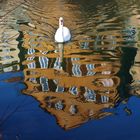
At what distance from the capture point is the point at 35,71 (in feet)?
50.0

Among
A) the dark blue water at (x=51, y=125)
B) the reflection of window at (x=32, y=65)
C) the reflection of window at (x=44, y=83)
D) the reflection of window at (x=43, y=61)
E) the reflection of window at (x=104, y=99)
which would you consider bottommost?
the dark blue water at (x=51, y=125)

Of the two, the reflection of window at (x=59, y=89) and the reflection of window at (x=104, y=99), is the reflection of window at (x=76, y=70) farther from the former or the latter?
the reflection of window at (x=104, y=99)

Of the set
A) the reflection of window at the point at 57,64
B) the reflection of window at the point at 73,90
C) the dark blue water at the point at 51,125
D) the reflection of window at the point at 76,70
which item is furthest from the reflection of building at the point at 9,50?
the dark blue water at the point at 51,125

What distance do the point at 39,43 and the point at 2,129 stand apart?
7.88m

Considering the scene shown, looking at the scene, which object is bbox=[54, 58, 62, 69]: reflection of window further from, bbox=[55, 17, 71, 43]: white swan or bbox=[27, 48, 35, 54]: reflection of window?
bbox=[55, 17, 71, 43]: white swan

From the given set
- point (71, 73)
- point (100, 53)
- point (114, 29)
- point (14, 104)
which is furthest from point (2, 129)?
point (114, 29)

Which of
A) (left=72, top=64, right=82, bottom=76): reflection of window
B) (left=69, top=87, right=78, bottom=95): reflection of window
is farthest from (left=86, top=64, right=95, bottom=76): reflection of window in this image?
(left=69, top=87, right=78, bottom=95): reflection of window

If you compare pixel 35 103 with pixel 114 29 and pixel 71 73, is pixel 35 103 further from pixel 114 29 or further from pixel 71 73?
pixel 114 29

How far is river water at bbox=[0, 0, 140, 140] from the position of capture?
1105 centimetres

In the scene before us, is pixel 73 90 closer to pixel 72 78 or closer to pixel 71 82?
pixel 71 82

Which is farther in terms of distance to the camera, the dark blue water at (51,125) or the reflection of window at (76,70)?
the reflection of window at (76,70)

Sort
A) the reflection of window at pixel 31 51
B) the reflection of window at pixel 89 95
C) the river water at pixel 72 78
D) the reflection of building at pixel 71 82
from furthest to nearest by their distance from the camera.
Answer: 1. the reflection of window at pixel 31 51
2. the reflection of window at pixel 89 95
3. the reflection of building at pixel 71 82
4. the river water at pixel 72 78

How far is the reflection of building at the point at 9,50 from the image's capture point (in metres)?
15.9

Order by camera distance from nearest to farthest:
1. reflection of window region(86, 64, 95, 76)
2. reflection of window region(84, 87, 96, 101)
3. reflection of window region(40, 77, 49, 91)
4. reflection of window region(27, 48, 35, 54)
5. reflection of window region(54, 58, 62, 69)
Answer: reflection of window region(84, 87, 96, 101), reflection of window region(40, 77, 49, 91), reflection of window region(86, 64, 95, 76), reflection of window region(54, 58, 62, 69), reflection of window region(27, 48, 35, 54)
